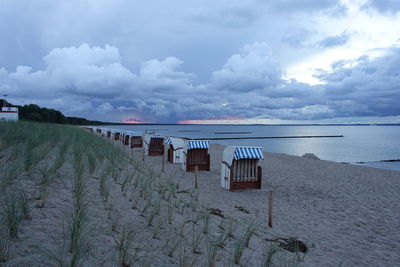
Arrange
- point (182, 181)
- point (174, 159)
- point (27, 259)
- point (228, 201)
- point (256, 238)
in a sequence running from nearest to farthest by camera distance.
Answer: point (27, 259) → point (256, 238) → point (228, 201) → point (182, 181) → point (174, 159)

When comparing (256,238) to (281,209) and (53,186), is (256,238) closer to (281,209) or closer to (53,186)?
(281,209)

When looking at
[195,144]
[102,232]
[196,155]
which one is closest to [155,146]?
[196,155]

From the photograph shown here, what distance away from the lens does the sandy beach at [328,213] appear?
5590 millimetres

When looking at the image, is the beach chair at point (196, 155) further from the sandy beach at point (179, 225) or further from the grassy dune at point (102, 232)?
the grassy dune at point (102, 232)

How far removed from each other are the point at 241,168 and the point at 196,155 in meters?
4.90

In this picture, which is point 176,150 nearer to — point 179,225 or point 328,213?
point 328,213

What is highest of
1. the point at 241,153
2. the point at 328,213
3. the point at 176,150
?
the point at 241,153

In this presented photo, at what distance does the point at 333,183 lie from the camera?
45.9 ft

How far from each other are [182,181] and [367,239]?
7896mm

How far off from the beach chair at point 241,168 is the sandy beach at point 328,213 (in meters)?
0.43

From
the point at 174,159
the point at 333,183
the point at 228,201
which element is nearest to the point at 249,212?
the point at 228,201

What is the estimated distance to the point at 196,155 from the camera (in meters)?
15.6

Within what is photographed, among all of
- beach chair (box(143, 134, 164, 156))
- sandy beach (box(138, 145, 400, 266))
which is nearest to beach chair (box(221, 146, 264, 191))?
sandy beach (box(138, 145, 400, 266))

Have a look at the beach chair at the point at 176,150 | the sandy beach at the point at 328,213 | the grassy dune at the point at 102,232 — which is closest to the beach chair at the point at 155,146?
the beach chair at the point at 176,150
